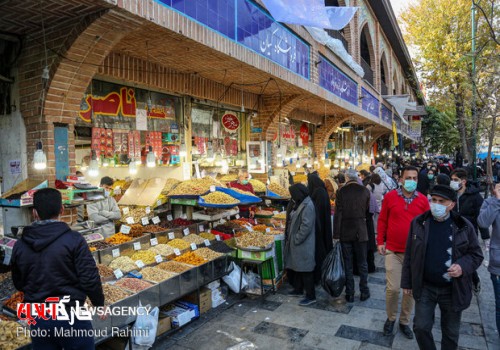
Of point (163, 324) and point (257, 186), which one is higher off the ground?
point (257, 186)

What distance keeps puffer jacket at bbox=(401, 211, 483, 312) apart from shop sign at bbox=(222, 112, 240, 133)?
681 centimetres

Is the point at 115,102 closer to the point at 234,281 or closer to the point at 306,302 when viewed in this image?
the point at 234,281

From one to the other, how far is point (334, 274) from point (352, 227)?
2.48 feet

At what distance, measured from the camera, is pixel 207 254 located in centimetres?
556

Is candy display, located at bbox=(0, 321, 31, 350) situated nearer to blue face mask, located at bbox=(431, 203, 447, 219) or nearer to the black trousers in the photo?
the black trousers

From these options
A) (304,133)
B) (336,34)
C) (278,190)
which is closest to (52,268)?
(278,190)

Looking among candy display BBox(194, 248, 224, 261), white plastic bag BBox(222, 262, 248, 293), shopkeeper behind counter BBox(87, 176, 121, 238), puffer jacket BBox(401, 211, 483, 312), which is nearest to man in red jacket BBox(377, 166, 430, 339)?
puffer jacket BBox(401, 211, 483, 312)

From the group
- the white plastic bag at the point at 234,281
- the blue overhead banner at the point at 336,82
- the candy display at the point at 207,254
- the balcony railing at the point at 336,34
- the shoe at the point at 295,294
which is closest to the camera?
the candy display at the point at 207,254

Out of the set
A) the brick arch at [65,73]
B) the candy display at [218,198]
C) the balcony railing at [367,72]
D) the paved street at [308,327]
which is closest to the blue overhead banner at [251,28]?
the brick arch at [65,73]

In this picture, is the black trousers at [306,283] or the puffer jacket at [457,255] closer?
the puffer jacket at [457,255]

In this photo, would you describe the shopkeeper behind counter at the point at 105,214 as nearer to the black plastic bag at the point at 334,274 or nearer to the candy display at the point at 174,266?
the candy display at the point at 174,266

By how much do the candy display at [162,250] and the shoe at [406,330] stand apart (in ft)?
11.1

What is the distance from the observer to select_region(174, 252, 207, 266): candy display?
5.19m

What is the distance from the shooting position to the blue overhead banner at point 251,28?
529 centimetres
